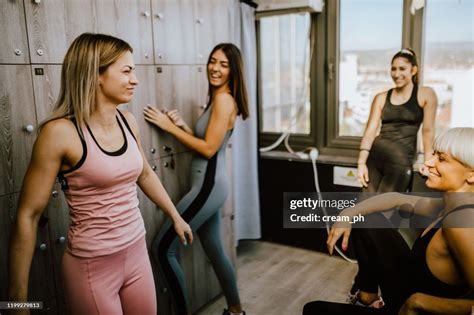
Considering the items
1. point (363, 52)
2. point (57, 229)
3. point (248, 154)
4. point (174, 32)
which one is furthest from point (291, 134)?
point (57, 229)

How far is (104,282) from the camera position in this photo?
4.27 ft

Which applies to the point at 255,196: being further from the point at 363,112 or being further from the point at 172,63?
the point at 172,63

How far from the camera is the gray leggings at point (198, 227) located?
6.59 feet

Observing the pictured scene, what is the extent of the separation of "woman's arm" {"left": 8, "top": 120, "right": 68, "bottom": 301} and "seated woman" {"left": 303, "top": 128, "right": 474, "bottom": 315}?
884 mm

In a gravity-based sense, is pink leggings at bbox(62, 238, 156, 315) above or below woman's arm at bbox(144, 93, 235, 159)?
below

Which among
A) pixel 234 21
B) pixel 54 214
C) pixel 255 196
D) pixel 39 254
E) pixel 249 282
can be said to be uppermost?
pixel 234 21

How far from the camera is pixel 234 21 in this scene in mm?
2975

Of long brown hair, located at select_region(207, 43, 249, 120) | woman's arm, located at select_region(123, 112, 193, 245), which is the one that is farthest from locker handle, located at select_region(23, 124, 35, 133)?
long brown hair, located at select_region(207, 43, 249, 120)

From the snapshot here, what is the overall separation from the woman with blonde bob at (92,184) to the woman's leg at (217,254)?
77 cm

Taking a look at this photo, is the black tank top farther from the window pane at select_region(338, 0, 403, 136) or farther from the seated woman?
the window pane at select_region(338, 0, 403, 136)

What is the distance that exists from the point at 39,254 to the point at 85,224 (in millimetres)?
454

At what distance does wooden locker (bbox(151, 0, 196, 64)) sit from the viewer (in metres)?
2.03

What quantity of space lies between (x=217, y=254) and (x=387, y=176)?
46.6 inches

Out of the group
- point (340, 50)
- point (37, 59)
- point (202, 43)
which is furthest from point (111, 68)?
point (340, 50)
